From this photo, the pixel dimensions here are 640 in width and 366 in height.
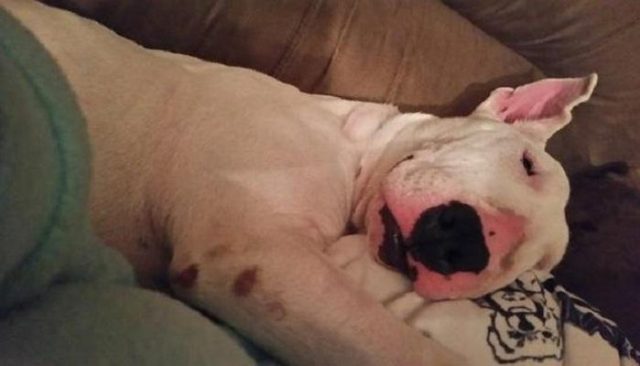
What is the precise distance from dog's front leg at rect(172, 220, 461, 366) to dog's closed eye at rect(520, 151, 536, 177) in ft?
1.18

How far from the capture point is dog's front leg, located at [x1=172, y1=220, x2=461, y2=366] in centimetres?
99

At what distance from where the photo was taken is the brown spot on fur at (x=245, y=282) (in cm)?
101

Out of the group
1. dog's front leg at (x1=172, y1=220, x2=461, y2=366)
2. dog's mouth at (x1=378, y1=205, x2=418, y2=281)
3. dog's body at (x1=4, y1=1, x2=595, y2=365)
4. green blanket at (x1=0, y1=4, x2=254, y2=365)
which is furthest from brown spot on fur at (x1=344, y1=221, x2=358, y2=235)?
green blanket at (x1=0, y1=4, x2=254, y2=365)

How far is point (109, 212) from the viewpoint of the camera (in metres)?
1.12

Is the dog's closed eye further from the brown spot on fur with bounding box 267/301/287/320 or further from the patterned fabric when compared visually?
the brown spot on fur with bounding box 267/301/287/320

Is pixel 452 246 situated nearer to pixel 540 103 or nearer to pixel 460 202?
pixel 460 202

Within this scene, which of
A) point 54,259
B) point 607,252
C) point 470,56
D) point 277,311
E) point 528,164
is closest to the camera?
point 54,259

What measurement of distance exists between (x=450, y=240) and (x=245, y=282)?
0.28 metres

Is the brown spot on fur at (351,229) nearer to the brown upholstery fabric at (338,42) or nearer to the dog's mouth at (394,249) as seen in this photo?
the dog's mouth at (394,249)

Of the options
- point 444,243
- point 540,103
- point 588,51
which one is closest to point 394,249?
point 444,243

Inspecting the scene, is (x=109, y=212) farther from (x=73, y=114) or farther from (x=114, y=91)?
(x=73, y=114)

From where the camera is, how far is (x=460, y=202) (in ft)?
3.72

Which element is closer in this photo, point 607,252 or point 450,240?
point 450,240

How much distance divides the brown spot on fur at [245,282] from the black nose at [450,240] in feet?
0.73
